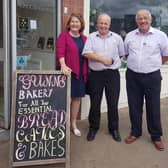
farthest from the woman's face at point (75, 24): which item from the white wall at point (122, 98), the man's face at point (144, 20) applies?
the white wall at point (122, 98)

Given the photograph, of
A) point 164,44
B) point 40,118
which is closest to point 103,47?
point 164,44

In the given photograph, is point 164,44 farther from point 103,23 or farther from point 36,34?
point 36,34

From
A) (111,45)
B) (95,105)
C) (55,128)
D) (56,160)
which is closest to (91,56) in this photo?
(111,45)

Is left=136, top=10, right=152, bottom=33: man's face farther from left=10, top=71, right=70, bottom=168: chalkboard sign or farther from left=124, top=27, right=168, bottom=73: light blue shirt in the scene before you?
left=10, top=71, right=70, bottom=168: chalkboard sign

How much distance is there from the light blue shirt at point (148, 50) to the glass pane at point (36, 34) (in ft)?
4.35

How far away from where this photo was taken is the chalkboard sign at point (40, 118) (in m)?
4.14

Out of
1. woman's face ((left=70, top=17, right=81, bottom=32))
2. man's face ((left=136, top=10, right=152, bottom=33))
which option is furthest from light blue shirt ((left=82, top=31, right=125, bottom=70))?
man's face ((left=136, top=10, right=152, bottom=33))

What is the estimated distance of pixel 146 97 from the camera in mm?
4910

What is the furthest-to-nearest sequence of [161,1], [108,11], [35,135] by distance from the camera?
[161,1] → [108,11] → [35,135]

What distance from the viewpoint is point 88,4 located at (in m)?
5.84

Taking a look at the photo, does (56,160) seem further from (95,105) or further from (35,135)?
(95,105)

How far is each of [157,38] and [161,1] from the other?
295 cm

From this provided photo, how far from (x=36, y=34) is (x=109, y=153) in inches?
77.8

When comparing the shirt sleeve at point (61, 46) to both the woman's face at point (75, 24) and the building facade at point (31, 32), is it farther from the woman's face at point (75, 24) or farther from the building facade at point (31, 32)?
the building facade at point (31, 32)
